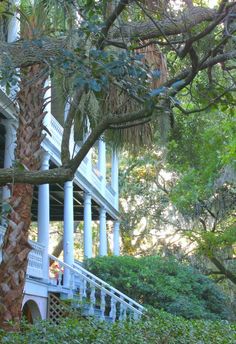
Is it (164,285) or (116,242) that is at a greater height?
(116,242)

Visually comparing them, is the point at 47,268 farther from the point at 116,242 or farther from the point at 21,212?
the point at 116,242

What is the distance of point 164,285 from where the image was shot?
18484 millimetres

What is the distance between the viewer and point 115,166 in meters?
27.0

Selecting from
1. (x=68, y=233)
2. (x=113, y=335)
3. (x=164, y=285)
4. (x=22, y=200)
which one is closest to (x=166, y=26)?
(x=113, y=335)

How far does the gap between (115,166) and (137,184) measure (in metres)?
7.85

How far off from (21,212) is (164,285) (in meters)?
7.81

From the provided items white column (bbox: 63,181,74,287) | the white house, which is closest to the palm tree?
the white house

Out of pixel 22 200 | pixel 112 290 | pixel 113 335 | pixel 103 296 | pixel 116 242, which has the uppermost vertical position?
pixel 116 242

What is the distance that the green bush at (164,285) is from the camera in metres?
17.9

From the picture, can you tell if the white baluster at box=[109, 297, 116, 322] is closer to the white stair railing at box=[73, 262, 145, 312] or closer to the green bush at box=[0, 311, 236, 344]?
the white stair railing at box=[73, 262, 145, 312]

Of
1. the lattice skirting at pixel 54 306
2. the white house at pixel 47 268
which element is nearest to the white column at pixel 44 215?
the white house at pixel 47 268

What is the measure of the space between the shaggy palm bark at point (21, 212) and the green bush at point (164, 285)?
278 inches

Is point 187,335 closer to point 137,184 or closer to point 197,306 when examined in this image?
point 197,306

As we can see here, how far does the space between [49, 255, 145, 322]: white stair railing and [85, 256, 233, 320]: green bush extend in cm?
87
